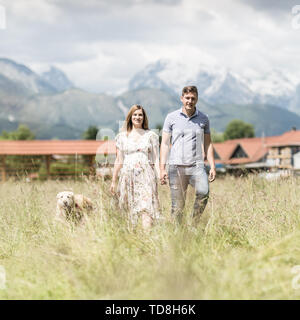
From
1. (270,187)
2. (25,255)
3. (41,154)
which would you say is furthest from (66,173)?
(25,255)

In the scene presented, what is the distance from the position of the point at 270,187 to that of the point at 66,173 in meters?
20.6

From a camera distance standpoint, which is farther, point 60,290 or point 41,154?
point 41,154

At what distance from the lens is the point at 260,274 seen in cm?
299

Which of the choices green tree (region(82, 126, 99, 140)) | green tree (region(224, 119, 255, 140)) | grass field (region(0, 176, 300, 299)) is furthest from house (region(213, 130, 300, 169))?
grass field (region(0, 176, 300, 299))

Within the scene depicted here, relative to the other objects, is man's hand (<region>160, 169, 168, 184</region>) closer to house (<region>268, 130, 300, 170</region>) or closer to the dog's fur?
the dog's fur

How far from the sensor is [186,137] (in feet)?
15.8

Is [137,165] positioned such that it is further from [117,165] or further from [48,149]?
[48,149]

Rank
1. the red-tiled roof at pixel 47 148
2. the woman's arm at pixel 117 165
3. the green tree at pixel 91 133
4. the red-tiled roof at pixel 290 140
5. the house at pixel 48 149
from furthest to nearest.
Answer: the green tree at pixel 91 133
the red-tiled roof at pixel 290 140
the red-tiled roof at pixel 47 148
the house at pixel 48 149
the woman's arm at pixel 117 165

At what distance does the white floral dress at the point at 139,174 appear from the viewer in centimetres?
488

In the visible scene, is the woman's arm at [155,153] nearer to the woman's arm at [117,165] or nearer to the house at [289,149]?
the woman's arm at [117,165]

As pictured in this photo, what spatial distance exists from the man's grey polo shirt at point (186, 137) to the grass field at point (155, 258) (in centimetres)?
63

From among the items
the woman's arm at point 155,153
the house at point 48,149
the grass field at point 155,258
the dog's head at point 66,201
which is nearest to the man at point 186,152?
the woman's arm at point 155,153

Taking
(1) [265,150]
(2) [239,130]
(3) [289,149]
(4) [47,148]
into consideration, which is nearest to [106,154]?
(4) [47,148]
